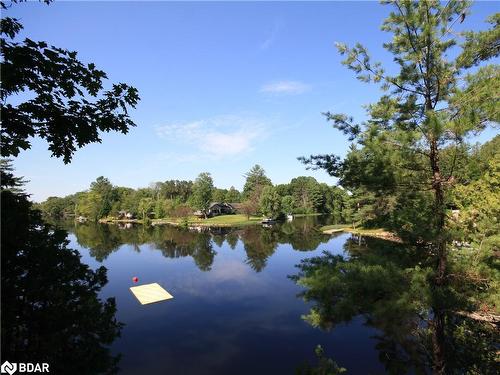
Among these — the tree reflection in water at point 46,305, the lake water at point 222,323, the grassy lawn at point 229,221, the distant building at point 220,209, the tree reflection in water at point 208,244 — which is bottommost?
the lake water at point 222,323

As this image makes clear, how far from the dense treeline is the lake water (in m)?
50.1

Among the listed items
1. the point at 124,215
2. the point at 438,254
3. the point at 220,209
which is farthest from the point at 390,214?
the point at 124,215

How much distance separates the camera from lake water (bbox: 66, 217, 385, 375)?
14922 millimetres

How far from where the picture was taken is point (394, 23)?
28.9 feet

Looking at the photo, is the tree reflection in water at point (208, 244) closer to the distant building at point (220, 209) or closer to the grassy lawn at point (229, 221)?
the grassy lawn at point (229, 221)

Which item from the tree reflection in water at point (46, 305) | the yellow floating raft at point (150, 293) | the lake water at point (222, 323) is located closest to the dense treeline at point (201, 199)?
the lake water at point (222, 323)

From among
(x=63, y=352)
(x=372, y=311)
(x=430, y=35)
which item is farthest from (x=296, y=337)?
(x=430, y=35)

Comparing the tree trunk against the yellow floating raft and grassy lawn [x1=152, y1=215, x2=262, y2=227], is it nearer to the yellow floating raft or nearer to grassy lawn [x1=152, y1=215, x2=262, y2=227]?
the yellow floating raft

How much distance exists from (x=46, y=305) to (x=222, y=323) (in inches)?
592

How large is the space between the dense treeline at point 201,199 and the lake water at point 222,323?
164 ft

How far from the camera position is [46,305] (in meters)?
5.88

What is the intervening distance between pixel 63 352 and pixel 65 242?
2.27 metres

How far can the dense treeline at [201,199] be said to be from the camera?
89688 mm

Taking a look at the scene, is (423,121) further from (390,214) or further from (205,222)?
(205,222)
